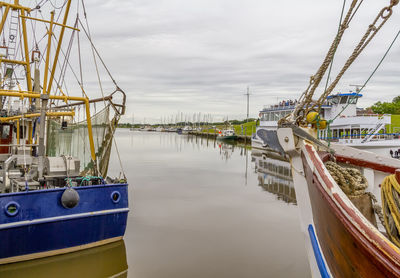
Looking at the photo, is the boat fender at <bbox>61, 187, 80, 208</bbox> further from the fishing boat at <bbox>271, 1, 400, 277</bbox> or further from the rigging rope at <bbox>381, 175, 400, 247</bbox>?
the rigging rope at <bbox>381, 175, 400, 247</bbox>

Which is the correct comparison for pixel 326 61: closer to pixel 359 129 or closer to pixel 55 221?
pixel 55 221

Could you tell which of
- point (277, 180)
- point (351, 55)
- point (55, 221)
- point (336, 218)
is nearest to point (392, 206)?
point (336, 218)

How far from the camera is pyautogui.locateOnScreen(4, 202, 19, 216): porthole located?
21.5ft

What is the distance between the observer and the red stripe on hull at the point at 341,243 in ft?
8.38

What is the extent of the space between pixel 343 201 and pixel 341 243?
1.44 feet

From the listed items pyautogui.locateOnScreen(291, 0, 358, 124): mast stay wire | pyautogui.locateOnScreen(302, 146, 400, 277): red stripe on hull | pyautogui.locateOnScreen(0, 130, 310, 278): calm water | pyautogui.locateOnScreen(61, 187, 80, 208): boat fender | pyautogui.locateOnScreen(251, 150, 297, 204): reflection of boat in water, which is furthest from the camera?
pyautogui.locateOnScreen(251, 150, 297, 204): reflection of boat in water

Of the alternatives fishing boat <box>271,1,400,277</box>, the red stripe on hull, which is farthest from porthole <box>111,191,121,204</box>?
the red stripe on hull

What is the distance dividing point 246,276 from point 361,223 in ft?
16.6

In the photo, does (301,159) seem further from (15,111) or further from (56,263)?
(15,111)

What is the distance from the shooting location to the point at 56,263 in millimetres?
7336

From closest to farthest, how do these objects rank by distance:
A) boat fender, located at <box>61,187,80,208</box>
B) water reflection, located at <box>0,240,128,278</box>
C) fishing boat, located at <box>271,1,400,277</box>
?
fishing boat, located at <box>271,1,400,277</box> < boat fender, located at <box>61,187,80,208</box> < water reflection, located at <box>0,240,128,278</box>

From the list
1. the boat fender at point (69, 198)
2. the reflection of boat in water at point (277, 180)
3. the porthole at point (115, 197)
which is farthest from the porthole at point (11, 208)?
the reflection of boat in water at point (277, 180)

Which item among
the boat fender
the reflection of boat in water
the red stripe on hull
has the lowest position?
the reflection of boat in water

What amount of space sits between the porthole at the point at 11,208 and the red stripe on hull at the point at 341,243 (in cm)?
552
